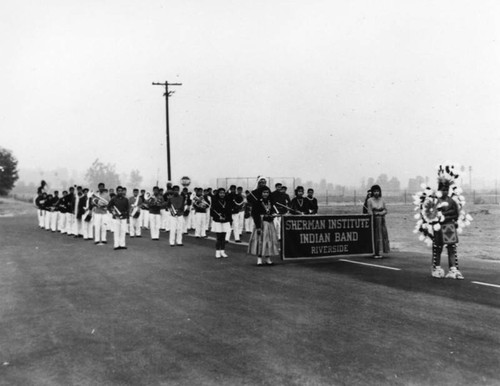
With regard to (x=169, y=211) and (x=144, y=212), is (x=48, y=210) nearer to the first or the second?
(x=144, y=212)

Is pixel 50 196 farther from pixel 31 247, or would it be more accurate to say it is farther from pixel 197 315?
pixel 197 315

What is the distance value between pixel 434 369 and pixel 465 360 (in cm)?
48

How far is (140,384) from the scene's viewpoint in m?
4.54

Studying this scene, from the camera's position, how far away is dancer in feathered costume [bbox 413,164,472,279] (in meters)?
9.92

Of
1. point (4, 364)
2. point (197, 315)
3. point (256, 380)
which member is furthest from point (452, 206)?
point (4, 364)

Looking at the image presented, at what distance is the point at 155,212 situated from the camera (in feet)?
62.6

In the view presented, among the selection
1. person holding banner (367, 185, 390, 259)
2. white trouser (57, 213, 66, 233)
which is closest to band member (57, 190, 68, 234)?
white trouser (57, 213, 66, 233)

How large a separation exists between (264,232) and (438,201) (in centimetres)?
416

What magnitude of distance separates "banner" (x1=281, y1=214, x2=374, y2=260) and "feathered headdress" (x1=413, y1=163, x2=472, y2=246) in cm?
277

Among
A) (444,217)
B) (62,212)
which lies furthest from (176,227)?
(444,217)

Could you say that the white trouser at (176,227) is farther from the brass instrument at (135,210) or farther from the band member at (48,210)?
the band member at (48,210)

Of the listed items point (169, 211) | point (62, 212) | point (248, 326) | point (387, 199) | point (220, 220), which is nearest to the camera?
point (248, 326)

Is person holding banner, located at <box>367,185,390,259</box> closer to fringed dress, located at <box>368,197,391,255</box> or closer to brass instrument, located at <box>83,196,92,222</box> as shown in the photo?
fringed dress, located at <box>368,197,391,255</box>

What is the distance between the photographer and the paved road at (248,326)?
482cm
